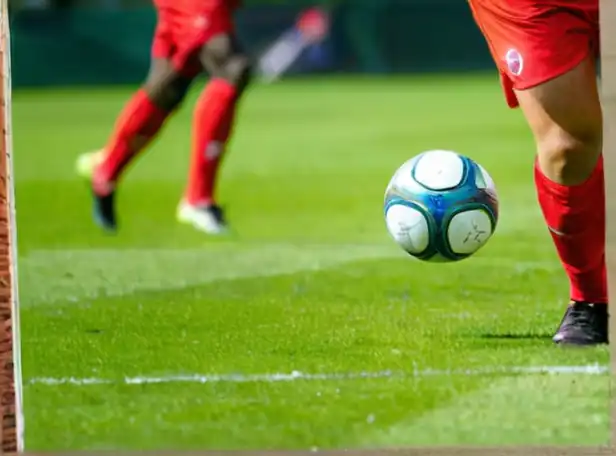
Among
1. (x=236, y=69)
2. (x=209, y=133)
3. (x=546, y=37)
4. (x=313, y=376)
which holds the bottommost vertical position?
(x=209, y=133)

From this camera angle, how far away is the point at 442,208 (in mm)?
A: 3473

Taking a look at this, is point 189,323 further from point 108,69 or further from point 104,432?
point 108,69

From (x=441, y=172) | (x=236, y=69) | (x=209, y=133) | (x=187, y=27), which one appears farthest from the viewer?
(x=209, y=133)

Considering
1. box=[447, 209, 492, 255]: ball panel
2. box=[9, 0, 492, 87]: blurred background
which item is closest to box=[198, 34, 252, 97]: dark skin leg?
box=[447, 209, 492, 255]: ball panel

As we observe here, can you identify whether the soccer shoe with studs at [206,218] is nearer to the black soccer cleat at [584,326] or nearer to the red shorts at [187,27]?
the red shorts at [187,27]

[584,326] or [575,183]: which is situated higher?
[575,183]

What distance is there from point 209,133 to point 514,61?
94.7 inches

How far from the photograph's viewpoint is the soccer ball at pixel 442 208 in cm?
347

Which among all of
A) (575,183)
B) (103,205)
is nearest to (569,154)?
(575,183)

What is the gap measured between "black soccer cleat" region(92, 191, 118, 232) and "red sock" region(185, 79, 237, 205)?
1.15 feet

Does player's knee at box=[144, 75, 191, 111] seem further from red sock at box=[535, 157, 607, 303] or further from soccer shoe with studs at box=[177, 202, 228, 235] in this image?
red sock at box=[535, 157, 607, 303]

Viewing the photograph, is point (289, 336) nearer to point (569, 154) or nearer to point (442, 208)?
point (442, 208)

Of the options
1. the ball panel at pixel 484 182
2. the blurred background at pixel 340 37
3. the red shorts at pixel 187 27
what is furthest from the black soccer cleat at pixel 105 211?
the blurred background at pixel 340 37

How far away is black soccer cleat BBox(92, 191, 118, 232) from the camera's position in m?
5.67
